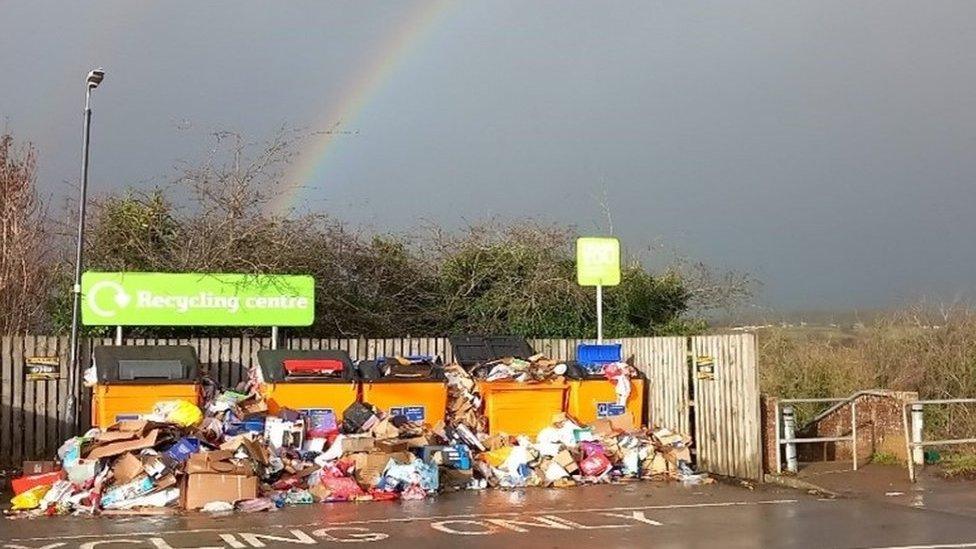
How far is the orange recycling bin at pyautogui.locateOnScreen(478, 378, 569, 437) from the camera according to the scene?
16359 millimetres

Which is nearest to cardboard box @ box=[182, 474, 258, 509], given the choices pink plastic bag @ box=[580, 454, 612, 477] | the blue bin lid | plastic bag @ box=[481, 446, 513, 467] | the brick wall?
plastic bag @ box=[481, 446, 513, 467]

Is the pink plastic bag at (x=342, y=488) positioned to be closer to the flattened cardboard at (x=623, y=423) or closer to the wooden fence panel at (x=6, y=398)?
the flattened cardboard at (x=623, y=423)

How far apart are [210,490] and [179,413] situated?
6.00ft

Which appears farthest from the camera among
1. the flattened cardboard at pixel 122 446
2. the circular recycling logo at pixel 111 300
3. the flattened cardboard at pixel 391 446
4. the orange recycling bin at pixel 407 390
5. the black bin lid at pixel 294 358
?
the circular recycling logo at pixel 111 300

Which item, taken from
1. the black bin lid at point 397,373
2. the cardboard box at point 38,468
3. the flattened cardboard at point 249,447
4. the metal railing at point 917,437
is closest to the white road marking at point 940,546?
the metal railing at point 917,437

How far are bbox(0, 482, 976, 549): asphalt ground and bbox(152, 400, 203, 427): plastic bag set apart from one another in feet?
6.68

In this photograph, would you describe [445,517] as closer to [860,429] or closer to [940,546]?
[940,546]

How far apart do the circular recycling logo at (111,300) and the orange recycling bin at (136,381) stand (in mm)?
1225

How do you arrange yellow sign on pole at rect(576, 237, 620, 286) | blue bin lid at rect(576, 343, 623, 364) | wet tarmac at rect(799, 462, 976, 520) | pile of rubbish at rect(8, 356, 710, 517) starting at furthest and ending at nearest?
yellow sign on pole at rect(576, 237, 620, 286) → blue bin lid at rect(576, 343, 623, 364) → pile of rubbish at rect(8, 356, 710, 517) → wet tarmac at rect(799, 462, 976, 520)

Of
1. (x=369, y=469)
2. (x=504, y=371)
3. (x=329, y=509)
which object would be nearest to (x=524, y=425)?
(x=504, y=371)

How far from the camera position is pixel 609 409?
17.0 meters

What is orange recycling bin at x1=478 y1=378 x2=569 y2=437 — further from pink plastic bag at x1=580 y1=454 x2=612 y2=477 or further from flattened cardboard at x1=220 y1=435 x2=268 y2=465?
flattened cardboard at x1=220 y1=435 x2=268 y2=465

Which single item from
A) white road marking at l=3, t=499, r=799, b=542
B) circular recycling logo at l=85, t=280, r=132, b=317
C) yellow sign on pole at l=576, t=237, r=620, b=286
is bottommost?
white road marking at l=3, t=499, r=799, b=542

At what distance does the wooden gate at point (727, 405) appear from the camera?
14.9 metres
